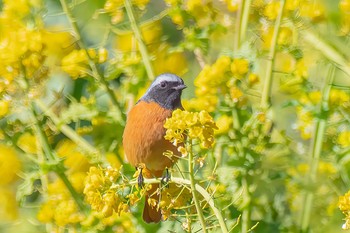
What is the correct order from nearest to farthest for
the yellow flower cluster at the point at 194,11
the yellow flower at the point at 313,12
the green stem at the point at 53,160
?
the green stem at the point at 53,160 → the yellow flower at the point at 313,12 → the yellow flower cluster at the point at 194,11

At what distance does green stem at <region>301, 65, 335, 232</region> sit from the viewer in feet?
7.27

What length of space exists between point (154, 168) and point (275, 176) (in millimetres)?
300

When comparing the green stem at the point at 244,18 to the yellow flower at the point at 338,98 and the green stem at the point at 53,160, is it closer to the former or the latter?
the yellow flower at the point at 338,98

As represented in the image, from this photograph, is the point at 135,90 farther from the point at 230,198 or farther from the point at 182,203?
the point at 182,203

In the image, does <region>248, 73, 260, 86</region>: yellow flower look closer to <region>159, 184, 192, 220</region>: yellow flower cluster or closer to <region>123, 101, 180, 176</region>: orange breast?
<region>123, 101, 180, 176</region>: orange breast

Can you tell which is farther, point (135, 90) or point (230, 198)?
→ point (135, 90)

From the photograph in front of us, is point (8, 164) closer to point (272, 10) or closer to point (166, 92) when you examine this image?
point (166, 92)

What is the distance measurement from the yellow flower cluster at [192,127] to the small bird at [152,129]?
1.91 feet

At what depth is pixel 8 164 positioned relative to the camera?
2535 mm

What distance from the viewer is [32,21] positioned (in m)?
2.40

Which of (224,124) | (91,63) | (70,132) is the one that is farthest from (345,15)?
(70,132)

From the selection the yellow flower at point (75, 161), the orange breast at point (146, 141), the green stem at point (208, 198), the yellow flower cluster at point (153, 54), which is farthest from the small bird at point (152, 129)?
the green stem at point (208, 198)

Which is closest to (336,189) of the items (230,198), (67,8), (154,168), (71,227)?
(230,198)

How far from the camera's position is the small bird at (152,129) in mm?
2217
